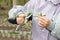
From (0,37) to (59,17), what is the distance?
14.7 ft

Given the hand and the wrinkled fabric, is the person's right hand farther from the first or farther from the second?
the hand

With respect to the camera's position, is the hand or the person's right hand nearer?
the hand

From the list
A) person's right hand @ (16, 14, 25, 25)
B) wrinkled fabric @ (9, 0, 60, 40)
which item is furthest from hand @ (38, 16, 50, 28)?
person's right hand @ (16, 14, 25, 25)

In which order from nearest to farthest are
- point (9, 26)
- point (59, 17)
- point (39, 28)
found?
point (59, 17)
point (39, 28)
point (9, 26)

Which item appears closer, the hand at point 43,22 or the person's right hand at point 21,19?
the hand at point 43,22

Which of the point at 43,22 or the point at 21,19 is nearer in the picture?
the point at 43,22

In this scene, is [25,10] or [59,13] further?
[25,10]

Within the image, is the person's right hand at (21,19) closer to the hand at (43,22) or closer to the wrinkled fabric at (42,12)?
the wrinkled fabric at (42,12)

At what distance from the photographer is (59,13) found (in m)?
1.62

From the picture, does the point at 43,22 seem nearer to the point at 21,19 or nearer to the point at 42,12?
the point at 42,12

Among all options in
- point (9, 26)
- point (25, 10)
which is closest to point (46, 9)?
point (25, 10)

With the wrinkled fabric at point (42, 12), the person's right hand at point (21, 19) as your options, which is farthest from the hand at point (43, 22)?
the person's right hand at point (21, 19)

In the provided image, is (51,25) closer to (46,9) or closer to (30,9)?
(46,9)

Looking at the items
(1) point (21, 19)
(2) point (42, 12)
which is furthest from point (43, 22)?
(1) point (21, 19)
